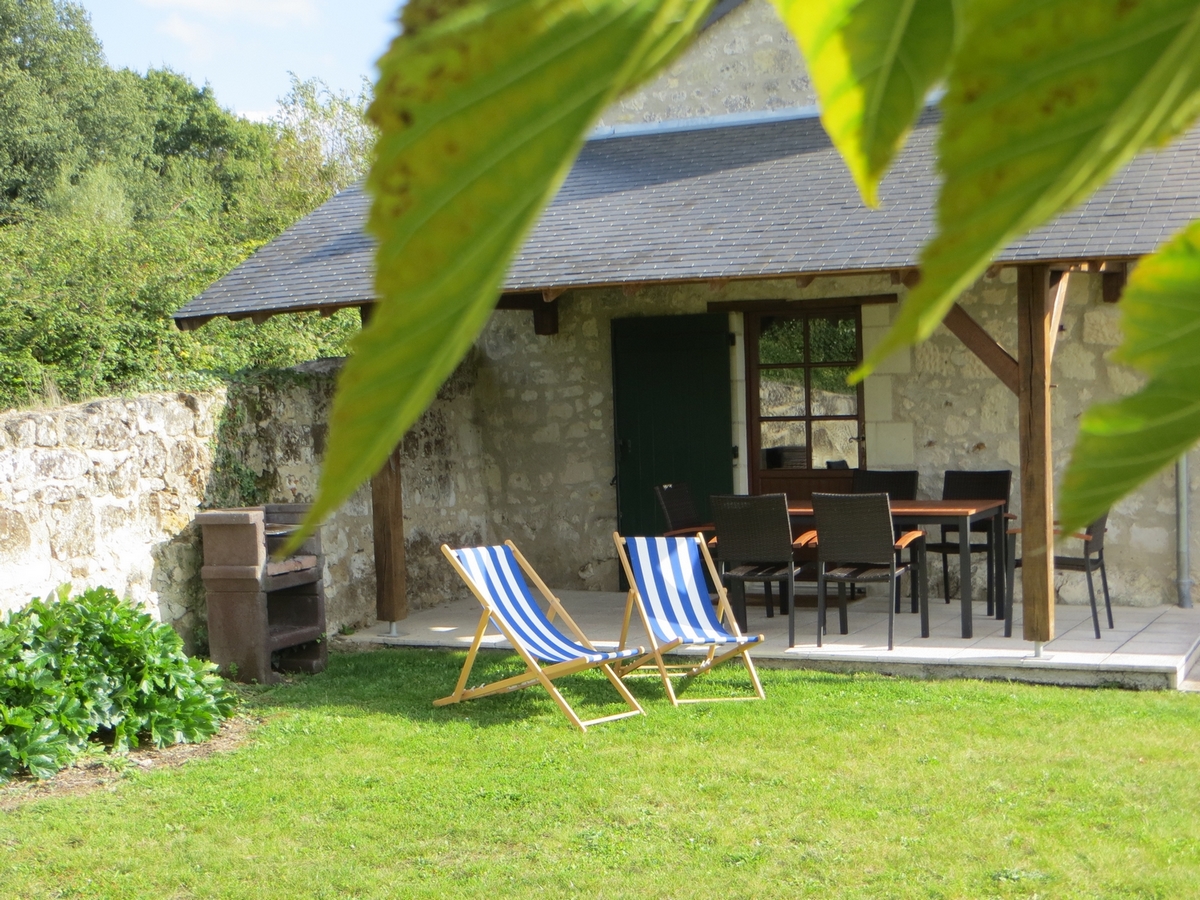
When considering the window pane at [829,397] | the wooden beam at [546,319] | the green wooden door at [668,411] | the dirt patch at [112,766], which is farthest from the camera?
the wooden beam at [546,319]

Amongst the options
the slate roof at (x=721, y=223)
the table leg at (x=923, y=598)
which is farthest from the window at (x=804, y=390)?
the table leg at (x=923, y=598)

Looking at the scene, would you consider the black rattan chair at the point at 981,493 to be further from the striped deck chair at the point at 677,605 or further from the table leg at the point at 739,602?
the striped deck chair at the point at 677,605

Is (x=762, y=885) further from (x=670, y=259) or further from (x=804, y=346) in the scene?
(x=804, y=346)

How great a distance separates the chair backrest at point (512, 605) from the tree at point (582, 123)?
19.8 feet

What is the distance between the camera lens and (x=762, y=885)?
441 cm

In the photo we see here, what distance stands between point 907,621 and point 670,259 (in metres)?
2.83

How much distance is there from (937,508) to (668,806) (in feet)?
10.2

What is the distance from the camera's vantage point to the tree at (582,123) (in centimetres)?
15

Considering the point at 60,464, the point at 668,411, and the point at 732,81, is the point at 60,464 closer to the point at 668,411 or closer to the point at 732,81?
the point at 668,411

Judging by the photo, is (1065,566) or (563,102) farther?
(1065,566)

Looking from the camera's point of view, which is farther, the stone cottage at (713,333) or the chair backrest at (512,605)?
the stone cottage at (713,333)

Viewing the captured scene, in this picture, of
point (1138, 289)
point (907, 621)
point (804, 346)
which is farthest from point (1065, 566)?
point (1138, 289)

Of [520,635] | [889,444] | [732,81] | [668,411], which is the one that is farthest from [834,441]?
[520,635]

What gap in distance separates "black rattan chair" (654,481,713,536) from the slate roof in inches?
66.0
